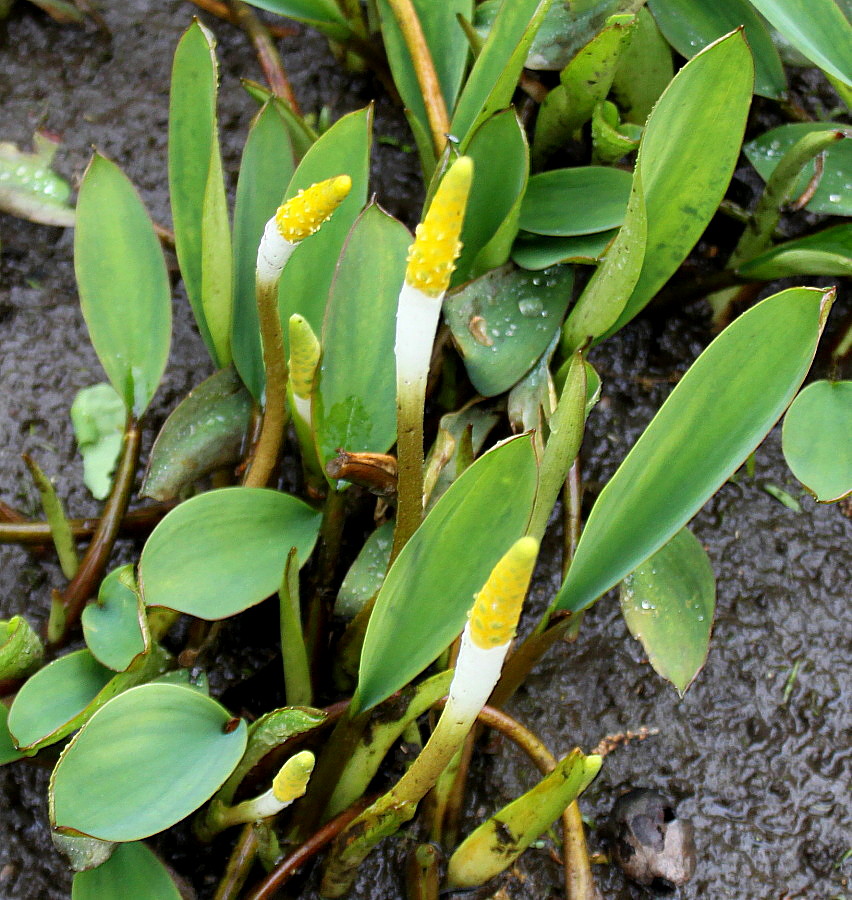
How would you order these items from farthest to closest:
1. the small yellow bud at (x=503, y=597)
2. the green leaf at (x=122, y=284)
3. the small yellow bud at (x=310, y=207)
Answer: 1. the green leaf at (x=122, y=284)
2. the small yellow bud at (x=310, y=207)
3. the small yellow bud at (x=503, y=597)

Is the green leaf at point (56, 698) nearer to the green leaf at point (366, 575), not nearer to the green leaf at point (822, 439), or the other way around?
the green leaf at point (366, 575)

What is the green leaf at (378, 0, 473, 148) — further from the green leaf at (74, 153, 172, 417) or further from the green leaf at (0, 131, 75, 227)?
the green leaf at (0, 131, 75, 227)

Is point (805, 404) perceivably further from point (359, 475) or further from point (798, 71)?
point (798, 71)

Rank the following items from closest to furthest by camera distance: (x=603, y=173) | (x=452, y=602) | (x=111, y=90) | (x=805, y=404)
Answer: (x=452, y=602) < (x=805, y=404) < (x=603, y=173) < (x=111, y=90)

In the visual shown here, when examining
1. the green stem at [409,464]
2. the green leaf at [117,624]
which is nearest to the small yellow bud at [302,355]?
the green stem at [409,464]

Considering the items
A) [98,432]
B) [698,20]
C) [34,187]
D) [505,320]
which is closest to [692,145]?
[505,320]

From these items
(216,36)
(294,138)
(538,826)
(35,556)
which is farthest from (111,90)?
(538,826)

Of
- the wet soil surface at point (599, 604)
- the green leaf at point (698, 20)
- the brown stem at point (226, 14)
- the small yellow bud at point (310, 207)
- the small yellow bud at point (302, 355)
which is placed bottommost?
the wet soil surface at point (599, 604)
